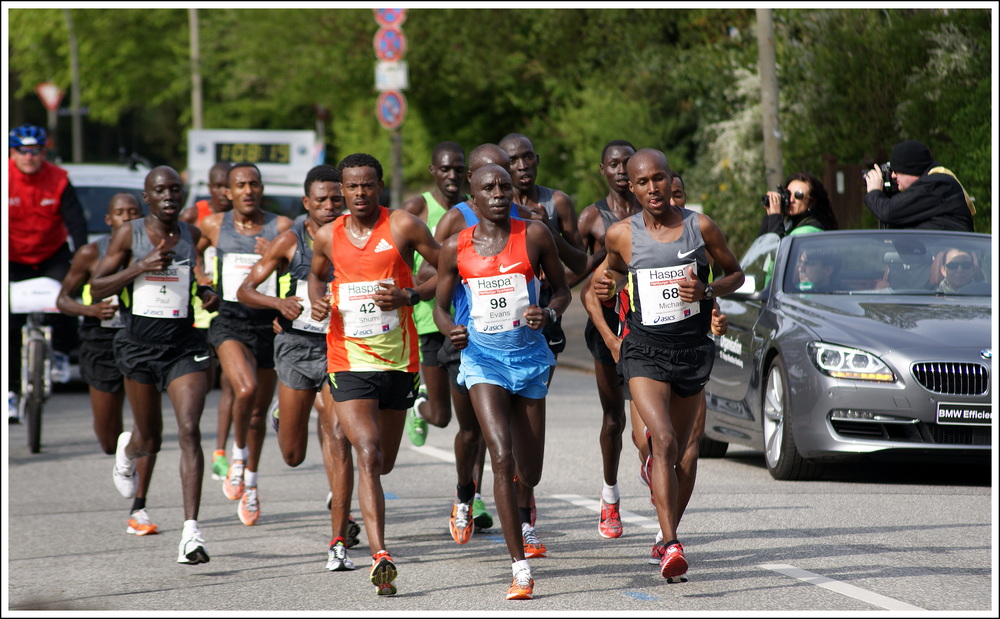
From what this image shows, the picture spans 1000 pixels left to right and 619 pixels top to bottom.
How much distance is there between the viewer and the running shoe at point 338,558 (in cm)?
754

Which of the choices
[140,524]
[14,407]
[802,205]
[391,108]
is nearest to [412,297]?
[140,524]

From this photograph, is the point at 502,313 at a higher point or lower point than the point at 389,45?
lower

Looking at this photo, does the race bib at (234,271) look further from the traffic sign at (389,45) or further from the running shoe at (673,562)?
the traffic sign at (389,45)

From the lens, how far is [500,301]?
7195 mm

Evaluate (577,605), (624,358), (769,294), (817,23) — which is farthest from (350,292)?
(817,23)

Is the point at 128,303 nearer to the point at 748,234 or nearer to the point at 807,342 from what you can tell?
the point at 807,342

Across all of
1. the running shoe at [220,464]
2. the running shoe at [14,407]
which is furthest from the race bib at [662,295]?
the running shoe at [14,407]

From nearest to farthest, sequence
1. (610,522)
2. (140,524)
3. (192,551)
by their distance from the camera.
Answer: (192,551) < (610,522) < (140,524)

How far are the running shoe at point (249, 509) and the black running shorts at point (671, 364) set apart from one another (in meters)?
2.85

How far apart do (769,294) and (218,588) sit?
4859 mm

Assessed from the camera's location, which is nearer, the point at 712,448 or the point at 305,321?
the point at 305,321

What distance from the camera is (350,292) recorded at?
749 cm

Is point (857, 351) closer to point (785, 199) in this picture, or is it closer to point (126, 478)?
point (785, 199)

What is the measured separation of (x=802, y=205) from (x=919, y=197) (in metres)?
0.85
